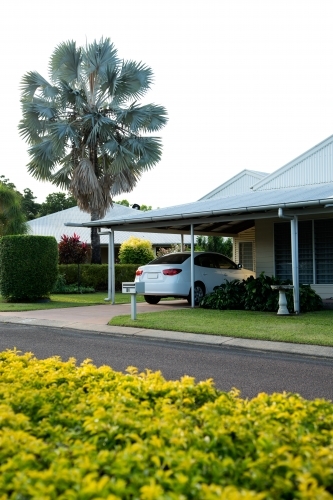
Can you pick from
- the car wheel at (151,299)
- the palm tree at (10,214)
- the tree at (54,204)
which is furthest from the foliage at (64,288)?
the tree at (54,204)

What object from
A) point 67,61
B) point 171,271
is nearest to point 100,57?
point 67,61

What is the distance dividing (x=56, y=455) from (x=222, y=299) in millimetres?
13422

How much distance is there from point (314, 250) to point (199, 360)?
9713 millimetres

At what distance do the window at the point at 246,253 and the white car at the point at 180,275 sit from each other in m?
4.53

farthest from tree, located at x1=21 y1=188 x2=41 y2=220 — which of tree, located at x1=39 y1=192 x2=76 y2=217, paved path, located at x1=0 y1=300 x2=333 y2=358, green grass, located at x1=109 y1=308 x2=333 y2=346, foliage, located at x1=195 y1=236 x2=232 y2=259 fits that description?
green grass, located at x1=109 y1=308 x2=333 y2=346

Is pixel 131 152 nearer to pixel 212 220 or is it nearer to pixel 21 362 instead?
pixel 212 220

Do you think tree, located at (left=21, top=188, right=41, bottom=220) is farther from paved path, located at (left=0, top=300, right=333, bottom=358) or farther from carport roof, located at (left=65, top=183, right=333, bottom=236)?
paved path, located at (left=0, top=300, right=333, bottom=358)

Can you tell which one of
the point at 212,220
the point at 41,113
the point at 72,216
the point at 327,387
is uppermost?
the point at 41,113

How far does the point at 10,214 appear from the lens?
28.9 meters

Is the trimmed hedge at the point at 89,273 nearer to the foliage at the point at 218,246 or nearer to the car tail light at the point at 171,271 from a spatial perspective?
the foliage at the point at 218,246

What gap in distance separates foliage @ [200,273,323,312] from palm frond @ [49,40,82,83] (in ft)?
46.5

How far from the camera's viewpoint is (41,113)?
25797mm

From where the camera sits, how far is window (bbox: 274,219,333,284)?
17.3 m

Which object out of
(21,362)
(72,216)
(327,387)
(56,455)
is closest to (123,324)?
(327,387)
